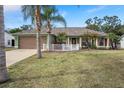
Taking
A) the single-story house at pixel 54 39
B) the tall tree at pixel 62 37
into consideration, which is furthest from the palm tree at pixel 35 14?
the tall tree at pixel 62 37

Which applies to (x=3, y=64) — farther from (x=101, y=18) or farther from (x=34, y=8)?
(x=101, y=18)

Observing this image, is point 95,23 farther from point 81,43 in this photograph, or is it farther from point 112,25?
point 81,43

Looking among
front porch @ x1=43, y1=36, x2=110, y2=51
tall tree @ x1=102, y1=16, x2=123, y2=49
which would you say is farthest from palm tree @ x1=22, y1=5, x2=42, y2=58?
tall tree @ x1=102, y1=16, x2=123, y2=49

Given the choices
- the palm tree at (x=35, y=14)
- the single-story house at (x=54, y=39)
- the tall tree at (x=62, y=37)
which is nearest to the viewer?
the palm tree at (x=35, y=14)

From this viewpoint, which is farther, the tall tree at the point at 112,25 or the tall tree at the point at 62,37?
the tall tree at the point at 112,25

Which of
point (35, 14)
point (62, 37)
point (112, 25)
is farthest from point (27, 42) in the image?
point (112, 25)

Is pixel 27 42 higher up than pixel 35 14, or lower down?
lower down

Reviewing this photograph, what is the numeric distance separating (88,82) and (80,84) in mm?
445

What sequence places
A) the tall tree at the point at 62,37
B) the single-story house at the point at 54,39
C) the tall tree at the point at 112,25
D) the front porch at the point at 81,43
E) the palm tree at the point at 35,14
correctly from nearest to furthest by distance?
the palm tree at the point at 35,14 < the front porch at the point at 81,43 < the tall tree at the point at 62,37 < the single-story house at the point at 54,39 < the tall tree at the point at 112,25

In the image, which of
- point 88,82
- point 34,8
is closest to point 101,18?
point 34,8

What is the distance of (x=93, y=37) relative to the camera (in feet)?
112

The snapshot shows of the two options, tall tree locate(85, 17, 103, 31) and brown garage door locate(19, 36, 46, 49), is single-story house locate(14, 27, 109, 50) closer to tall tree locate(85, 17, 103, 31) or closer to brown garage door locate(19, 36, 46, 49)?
brown garage door locate(19, 36, 46, 49)

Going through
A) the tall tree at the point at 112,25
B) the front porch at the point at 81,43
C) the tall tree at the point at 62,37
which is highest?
the tall tree at the point at 112,25

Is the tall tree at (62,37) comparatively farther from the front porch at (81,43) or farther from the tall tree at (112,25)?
the tall tree at (112,25)
